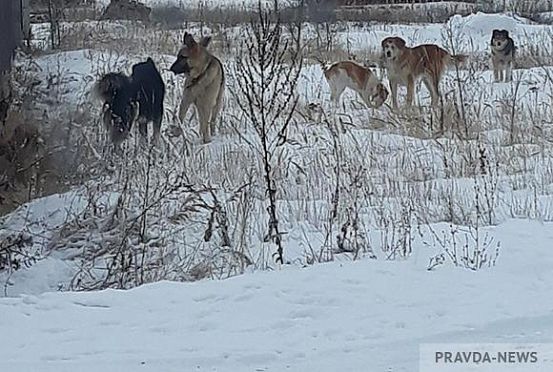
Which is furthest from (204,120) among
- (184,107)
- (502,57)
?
(502,57)

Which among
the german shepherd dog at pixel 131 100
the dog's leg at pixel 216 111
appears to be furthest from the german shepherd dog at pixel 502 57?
the german shepherd dog at pixel 131 100

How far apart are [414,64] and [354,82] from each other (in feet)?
2.65

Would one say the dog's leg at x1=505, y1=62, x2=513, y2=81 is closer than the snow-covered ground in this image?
Yes

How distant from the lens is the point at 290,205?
774 centimetres

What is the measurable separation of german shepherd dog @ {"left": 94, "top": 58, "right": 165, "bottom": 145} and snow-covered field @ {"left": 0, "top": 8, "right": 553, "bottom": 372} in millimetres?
228

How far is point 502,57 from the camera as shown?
632 inches

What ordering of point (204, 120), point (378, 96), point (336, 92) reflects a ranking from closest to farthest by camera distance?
point (204, 120) → point (378, 96) → point (336, 92)

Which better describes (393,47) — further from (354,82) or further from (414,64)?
(354,82)

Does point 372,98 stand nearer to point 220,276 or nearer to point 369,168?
point 369,168

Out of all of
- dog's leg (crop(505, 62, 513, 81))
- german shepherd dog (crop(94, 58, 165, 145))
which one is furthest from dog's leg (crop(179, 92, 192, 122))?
dog's leg (crop(505, 62, 513, 81))

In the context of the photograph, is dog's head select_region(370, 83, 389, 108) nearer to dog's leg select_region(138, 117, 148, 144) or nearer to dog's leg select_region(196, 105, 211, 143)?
dog's leg select_region(196, 105, 211, 143)

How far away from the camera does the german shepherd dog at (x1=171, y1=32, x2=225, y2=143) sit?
1125cm

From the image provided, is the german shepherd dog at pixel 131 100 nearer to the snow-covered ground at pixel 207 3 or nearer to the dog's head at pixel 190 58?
the dog's head at pixel 190 58

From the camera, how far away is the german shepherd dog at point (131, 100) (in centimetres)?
973
